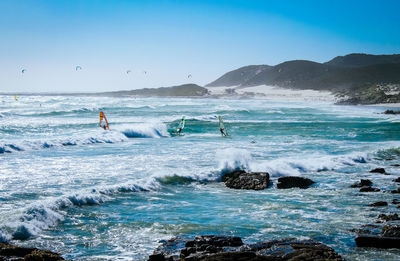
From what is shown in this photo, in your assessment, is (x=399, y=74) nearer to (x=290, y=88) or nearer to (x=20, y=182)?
(x=290, y=88)

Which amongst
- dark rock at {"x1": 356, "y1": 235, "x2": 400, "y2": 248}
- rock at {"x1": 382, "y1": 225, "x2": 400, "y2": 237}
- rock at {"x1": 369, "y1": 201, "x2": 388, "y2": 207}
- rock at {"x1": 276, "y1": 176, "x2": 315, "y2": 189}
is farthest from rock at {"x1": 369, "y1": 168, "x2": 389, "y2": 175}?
dark rock at {"x1": 356, "y1": 235, "x2": 400, "y2": 248}

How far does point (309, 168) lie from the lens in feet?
44.9

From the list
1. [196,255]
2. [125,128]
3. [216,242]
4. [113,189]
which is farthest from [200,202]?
[125,128]

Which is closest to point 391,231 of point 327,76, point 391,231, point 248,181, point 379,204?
point 391,231

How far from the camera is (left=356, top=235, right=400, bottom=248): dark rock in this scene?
6.00m

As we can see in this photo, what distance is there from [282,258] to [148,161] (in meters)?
10.3

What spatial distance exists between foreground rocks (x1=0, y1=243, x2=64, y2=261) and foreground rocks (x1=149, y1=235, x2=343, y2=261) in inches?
54.5

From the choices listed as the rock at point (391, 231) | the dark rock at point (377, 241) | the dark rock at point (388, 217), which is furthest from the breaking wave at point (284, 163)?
the dark rock at point (377, 241)

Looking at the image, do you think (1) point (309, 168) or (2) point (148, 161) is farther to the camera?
(2) point (148, 161)

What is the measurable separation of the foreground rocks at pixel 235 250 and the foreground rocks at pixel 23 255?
139 cm

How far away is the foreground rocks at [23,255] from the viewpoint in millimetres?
5090

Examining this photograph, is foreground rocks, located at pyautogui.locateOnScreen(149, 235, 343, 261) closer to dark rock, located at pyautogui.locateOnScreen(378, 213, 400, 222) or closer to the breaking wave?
dark rock, located at pyautogui.locateOnScreen(378, 213, 400, 222)

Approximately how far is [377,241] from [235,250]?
7.54 ft

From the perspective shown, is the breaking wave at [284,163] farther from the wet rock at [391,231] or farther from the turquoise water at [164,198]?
the wet rock at [391,231]
